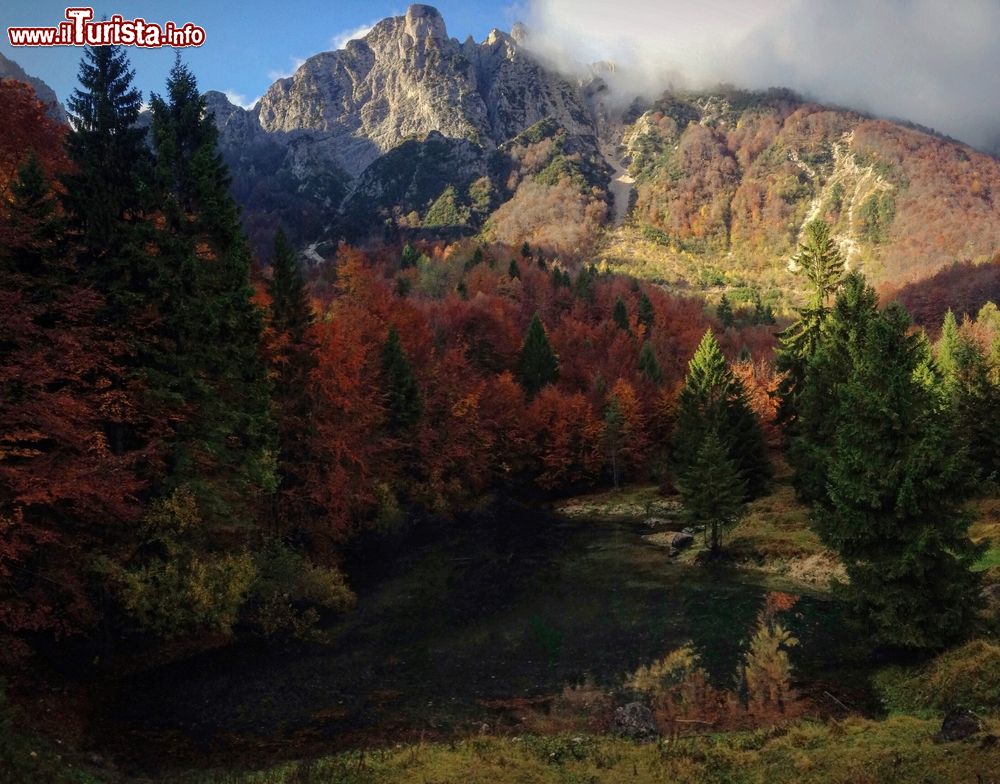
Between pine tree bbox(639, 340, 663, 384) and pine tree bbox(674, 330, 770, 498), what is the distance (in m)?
19.5

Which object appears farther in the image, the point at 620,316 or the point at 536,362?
the point at 620,316

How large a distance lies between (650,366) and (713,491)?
42.6 meters

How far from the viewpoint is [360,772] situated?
522 inches

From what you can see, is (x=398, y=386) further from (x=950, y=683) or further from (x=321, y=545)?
(x=950, y=683)

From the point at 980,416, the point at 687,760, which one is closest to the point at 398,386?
the point at 980,416

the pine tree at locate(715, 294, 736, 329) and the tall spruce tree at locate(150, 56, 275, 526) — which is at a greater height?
the pine tree at locate(715, 294, 736, 329)

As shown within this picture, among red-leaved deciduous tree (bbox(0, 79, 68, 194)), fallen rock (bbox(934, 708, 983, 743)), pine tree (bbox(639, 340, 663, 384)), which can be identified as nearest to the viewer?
fallen rock (bbox(934, 708, 983, 743))

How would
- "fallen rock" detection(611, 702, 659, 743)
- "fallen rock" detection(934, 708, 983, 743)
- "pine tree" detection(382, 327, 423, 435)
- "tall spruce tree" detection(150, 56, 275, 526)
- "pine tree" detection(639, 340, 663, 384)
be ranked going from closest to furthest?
1. "fallen rock" detection(934, 708, 983, 743)
2. "fallen rock" detection(611, 702, 659, 743)
3. "tall spruce tree" detection(150, 56, 275, 526)
4. "pine tree" detection(382, 327, 423, 435)
5. "pine tree" detection(639, 340, 663, 384)

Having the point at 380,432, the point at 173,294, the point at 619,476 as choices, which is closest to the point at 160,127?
the point at 173,294

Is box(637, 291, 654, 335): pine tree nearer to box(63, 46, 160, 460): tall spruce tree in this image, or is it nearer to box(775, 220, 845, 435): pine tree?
box(775, 220, 845, 435): pine tree

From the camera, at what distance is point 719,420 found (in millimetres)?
47875

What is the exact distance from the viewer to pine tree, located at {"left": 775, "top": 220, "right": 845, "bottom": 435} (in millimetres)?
39562

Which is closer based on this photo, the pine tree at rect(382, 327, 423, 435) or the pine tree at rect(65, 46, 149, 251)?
the pine tree at rect(65, 46, 149, 251)

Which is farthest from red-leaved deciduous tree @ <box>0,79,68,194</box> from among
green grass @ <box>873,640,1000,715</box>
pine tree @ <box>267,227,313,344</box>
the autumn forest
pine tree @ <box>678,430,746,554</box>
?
pine tree @ <box>678,430,746,554</box>
